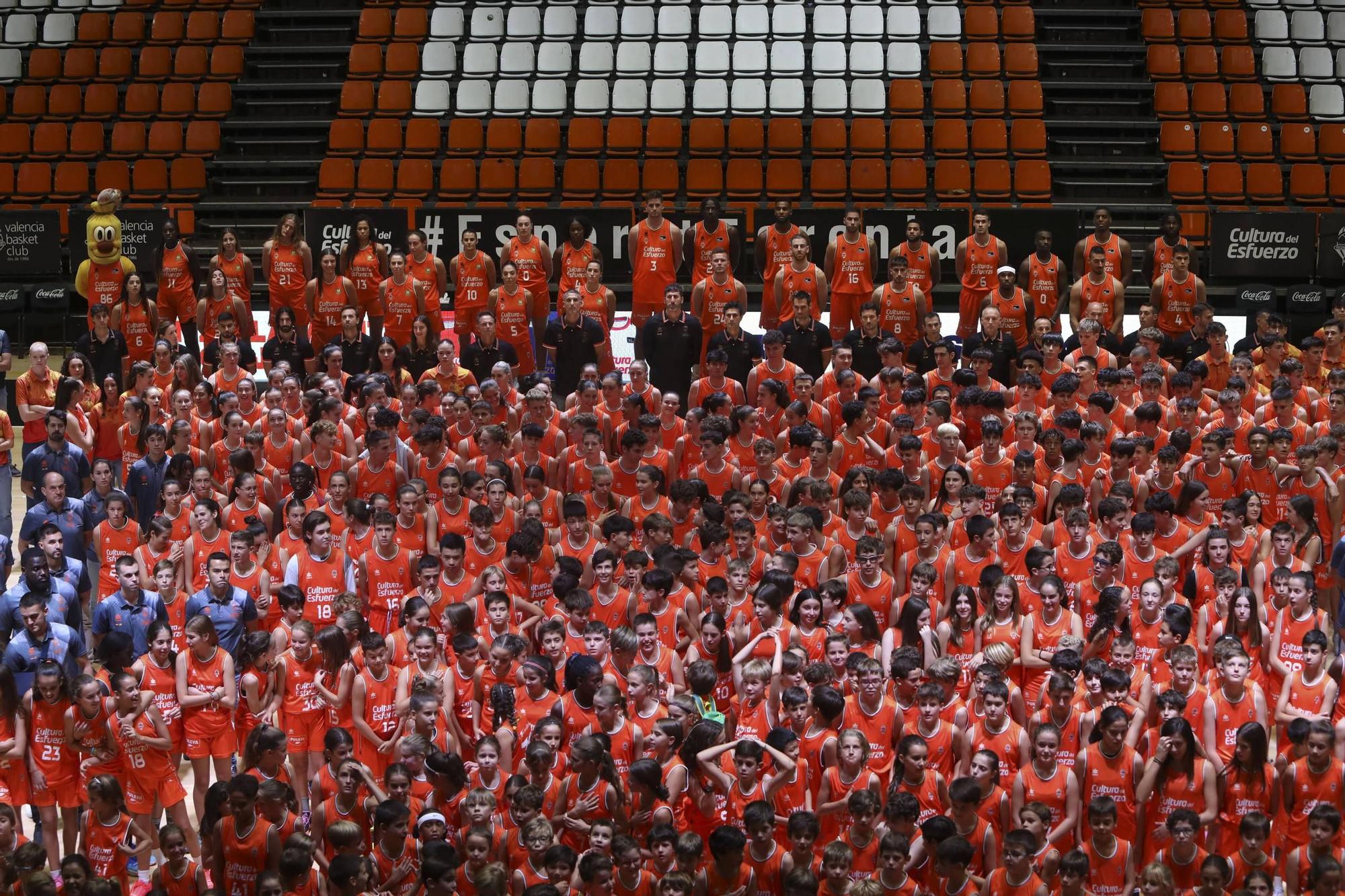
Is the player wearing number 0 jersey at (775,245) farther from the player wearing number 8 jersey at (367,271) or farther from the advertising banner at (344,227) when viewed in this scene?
the advertising banner at (344,227)

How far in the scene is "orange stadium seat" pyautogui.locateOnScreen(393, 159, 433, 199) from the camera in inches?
738

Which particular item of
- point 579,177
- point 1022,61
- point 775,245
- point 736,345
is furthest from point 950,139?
point 736,345

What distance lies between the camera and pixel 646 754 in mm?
8570

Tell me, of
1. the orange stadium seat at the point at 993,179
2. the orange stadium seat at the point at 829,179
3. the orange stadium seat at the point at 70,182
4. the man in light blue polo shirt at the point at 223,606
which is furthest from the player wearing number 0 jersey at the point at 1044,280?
the orange stadium seat at the point at 70,182

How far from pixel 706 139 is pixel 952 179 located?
283 cm

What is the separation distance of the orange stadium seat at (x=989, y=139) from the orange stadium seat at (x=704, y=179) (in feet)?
9.71

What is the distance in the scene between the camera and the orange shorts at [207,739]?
9258 mm

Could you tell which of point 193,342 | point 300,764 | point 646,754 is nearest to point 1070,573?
point 646,754

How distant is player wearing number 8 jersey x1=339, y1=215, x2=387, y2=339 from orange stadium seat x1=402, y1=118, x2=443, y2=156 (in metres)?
4.08

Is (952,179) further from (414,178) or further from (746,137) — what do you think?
(414,178)

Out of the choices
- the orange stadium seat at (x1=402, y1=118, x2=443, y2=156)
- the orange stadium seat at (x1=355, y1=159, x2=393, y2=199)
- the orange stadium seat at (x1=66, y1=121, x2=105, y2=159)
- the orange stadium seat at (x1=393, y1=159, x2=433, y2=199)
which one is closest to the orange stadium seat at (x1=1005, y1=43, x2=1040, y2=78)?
the orange stadium seat at (x1=402, y1=118, x2=443, y2=156)

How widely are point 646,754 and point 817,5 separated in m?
14.1

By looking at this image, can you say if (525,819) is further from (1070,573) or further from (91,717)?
(1070,573)

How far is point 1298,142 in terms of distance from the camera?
18.6 metres
